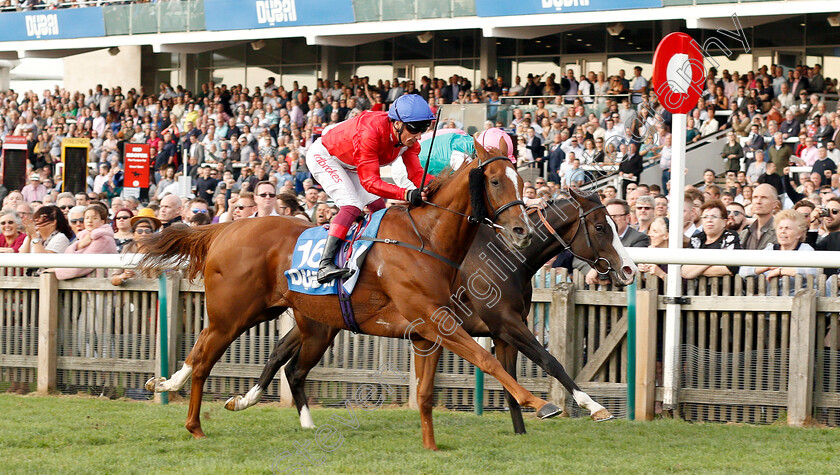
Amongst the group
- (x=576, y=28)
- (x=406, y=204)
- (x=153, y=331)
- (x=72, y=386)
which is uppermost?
(x=576, y=28)

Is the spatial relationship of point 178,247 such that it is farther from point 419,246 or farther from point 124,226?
point 124,226

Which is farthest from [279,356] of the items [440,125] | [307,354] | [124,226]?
[440,125]

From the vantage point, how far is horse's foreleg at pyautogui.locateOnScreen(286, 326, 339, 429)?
586 cm

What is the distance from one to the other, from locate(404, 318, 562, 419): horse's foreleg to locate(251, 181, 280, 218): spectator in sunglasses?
351 centimetres

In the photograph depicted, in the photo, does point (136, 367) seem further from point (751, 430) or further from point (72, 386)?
point (751, 430)

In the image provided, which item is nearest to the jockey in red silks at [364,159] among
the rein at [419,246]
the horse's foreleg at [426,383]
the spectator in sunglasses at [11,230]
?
the rein at [419,246]

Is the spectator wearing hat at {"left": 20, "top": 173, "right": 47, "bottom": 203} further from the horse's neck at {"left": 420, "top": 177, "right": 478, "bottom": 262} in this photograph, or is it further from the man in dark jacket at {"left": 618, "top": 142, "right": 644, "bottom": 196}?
the horse's neck at {"left": 420, "top": 177, "right": 478, "bottom": 262}

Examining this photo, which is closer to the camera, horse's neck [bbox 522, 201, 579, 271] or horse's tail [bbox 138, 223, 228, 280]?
horse's neck [bbox 522, 201, 579, 271]

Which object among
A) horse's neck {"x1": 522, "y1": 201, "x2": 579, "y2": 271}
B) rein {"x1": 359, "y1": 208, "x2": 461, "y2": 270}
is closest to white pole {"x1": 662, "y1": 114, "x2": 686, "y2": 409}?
horse's neck {"x1": 522, "y1": 201, "x2": 579, "y2": 271}

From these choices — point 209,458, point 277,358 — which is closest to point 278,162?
point 277,358

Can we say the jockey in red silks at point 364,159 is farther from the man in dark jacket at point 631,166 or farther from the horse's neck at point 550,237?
the man in dark jacket at point 631,166

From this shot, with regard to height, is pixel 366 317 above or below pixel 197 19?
below

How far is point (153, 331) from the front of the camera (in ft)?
23.2

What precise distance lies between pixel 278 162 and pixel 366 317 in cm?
998
